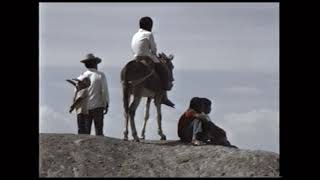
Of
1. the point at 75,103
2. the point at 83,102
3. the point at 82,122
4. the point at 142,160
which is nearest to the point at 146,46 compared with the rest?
A: the point at 83,102

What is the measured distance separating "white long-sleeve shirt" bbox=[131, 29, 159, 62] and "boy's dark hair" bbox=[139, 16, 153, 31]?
0.32 feet

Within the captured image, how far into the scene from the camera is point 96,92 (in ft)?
50.8

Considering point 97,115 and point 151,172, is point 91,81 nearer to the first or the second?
point 97,115

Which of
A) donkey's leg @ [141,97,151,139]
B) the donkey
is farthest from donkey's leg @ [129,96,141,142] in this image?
donkey's leg @ [141,97,151,139]

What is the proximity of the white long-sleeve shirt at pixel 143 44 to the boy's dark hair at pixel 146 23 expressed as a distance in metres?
0.10

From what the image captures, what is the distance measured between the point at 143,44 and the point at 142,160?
236 cm

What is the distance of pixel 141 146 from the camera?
579 inches

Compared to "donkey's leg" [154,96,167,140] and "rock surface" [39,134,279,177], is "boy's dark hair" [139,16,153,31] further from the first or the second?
"rock surface" [39,134,279,177]

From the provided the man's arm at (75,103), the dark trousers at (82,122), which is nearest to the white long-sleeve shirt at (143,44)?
the man's arm at (75,103)

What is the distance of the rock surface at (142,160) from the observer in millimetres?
13477

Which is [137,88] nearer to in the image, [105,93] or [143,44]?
[105,93]

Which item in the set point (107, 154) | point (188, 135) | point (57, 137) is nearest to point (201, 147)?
point (188, 135)

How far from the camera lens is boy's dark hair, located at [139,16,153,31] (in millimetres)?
15062

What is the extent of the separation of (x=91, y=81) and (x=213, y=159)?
10.4ft
